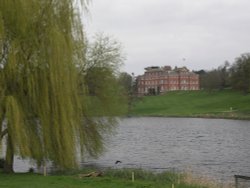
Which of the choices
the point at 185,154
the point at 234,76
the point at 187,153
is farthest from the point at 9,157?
the point at 234,76

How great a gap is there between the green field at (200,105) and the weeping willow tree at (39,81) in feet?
250

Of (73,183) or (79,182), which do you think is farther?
A: (79,182)

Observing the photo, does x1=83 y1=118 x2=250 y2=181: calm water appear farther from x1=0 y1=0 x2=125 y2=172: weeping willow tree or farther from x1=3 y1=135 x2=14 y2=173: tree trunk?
x1=0 y1=0 x2=125 y2=172: weeping willow tree

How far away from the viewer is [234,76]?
4833 inches

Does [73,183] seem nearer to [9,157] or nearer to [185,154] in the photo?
[9,157]

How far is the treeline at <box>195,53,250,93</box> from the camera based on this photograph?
4552 inches

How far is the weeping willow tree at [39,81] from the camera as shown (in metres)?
22.1

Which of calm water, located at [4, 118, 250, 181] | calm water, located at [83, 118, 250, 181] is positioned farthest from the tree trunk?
calm water, located at [83, 118, 250, 181]

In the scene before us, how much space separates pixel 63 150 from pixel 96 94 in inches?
341

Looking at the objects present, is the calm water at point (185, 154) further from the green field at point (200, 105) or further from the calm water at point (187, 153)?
the green field at point (200, 105)

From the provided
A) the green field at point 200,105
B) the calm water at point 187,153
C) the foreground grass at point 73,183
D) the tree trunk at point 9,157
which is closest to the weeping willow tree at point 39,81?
the tree trunk at point 9,157

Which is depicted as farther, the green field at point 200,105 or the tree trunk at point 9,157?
the green field at point 200,105

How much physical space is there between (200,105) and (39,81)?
108720mm

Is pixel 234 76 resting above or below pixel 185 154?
above
